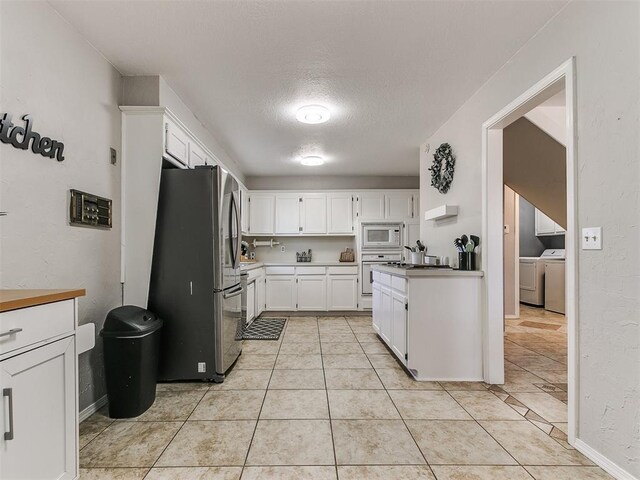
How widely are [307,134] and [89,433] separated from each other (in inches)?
132

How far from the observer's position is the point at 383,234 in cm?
562

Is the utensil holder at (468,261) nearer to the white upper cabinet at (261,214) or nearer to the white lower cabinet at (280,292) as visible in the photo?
the white lower cabinet at (280,292)

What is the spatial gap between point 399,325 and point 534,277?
4291mm

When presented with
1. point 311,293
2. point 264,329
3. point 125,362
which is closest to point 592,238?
point 125,362

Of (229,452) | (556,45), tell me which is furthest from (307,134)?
(229,452)

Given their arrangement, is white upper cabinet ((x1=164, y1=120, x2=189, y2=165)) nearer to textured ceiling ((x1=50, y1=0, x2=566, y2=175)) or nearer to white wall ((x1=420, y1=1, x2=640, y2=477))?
textured ceiling ((x1=50, y1=0, x2=566, y2=175))

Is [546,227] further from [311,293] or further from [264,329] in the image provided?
[264,329]

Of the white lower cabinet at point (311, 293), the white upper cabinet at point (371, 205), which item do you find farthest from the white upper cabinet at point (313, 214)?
the white lower cabinet at point (311, 293)

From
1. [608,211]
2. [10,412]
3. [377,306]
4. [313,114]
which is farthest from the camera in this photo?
[377,306]

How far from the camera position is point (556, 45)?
190cm

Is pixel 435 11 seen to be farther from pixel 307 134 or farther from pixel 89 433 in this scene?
pixel 89 433

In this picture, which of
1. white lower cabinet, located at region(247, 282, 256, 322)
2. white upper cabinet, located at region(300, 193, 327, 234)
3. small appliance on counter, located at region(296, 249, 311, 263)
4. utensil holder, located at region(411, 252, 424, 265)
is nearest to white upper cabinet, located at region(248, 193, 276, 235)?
white upper cabinet, located at region(300, 193, 327, 234)

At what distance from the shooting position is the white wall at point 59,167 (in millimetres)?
1626

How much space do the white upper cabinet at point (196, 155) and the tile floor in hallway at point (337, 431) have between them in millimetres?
2035
